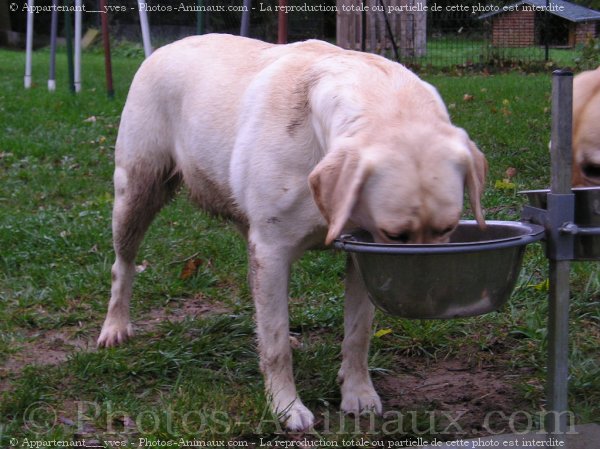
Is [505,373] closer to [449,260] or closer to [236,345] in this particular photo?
[236,345]

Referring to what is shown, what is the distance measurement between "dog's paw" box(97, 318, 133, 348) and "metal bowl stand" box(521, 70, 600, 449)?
208 centimetres

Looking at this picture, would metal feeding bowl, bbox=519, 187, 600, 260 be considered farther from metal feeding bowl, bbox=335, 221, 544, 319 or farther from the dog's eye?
the dog's eye

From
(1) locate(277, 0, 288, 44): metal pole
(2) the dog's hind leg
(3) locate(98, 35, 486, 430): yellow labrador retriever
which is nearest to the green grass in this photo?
(2) the dog's hind leg

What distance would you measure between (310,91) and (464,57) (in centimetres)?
1215

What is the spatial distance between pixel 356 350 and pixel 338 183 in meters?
1.05

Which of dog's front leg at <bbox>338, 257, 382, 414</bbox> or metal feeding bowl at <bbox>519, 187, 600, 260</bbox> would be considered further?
dog's front leg at <bbox>338, 257, 382, 414</bbox>

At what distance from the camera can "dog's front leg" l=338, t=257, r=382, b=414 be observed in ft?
11.0

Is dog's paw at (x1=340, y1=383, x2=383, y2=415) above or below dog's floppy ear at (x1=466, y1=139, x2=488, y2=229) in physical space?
below

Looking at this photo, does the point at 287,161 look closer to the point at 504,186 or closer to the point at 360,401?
the point at 360,401

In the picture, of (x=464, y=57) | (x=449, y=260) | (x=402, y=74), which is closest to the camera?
(x=449, y=260)

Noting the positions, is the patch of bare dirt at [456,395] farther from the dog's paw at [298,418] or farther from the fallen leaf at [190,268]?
the fallen leaf at [190,268]

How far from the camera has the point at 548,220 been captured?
8.79 feet

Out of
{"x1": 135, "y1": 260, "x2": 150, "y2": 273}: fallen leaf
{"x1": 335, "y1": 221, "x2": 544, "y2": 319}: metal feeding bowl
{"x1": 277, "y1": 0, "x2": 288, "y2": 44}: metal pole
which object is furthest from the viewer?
{"x1": 277, "y1": 0, "x2": 288, "y2": 44}: metal pole

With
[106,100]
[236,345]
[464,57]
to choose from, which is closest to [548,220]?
[236,345]
